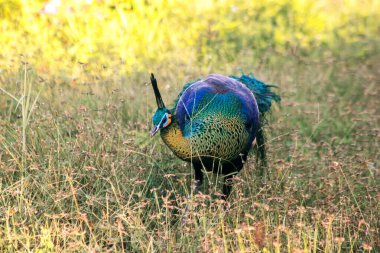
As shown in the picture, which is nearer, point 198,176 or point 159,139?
point 198,176

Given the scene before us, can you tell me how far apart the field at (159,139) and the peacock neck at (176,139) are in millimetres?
214

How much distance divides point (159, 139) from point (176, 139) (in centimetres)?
85

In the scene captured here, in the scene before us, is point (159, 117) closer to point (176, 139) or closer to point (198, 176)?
point (176, 139)

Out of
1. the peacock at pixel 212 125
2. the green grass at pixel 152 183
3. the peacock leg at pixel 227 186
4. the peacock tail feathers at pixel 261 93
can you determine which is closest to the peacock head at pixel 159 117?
the peacock at pixel 212 125

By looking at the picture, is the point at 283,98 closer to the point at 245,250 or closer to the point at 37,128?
the point at 37,128

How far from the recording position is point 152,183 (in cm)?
375

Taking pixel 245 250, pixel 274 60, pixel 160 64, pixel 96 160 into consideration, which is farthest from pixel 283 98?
pixel 245 250

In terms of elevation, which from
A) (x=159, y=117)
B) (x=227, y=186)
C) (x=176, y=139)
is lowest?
(x=227, y=186)

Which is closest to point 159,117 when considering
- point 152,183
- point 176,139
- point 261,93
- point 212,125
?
point 176,139

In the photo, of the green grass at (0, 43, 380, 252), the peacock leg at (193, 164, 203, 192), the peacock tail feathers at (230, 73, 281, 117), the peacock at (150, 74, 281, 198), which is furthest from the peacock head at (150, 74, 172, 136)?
the peacock tail feathers at (230, 73, 281, 117)

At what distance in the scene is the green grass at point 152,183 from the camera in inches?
119

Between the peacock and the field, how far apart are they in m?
0.16

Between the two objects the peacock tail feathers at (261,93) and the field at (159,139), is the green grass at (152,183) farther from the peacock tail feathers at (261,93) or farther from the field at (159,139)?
the peacock tail feathers at (261,93)

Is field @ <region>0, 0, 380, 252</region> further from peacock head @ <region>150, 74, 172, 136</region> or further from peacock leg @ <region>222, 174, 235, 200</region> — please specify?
peacock head @ <region>150, 74, 172, 136</region>
